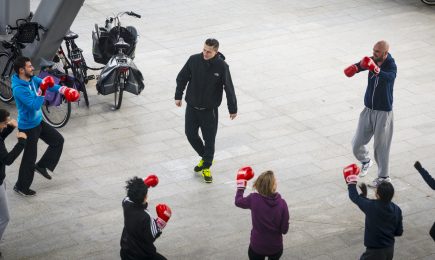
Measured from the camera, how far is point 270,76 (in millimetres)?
14969

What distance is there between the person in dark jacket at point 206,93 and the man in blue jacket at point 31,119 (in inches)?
55.5

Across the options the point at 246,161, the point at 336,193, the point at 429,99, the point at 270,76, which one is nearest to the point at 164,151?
the point at 246,161

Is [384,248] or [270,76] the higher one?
[384,248]

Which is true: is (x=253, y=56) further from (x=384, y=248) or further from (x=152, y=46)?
(x=384, y=248)

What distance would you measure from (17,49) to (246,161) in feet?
12.8

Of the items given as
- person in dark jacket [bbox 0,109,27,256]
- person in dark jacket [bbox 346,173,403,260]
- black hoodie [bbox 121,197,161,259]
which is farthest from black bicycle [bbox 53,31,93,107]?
person in dark jacket [bbox 346,173,403,260]

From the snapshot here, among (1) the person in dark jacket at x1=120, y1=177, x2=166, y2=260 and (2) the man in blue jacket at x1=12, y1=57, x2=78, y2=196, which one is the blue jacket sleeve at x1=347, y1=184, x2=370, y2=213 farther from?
(2) the man in blue jacket at x1=12, y1=57, x2=78, y2=196

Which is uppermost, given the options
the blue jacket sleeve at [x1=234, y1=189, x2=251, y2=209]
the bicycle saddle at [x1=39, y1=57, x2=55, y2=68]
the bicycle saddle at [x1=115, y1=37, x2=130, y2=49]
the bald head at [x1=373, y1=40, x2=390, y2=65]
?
the bald head at [x1=373, y1=40, x2=390, y2=65]

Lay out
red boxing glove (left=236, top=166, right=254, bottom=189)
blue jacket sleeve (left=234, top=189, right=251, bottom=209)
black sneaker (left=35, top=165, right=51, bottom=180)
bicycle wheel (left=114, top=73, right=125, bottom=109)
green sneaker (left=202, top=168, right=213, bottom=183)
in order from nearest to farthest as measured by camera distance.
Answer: blue jacket sleeve (left=234, top=189, right=251, bottom=209) < red boxing glove (left=236, top=166, right=254, bottom=189) < black sneaker (left=35, top=165, right=51, bottom=180) < green sneaker (left=202, top=168, right=213, bottom=183) < bicycle wheel (left=114, top=73, right=125, bottom=109)

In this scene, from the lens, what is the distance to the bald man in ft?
35.1

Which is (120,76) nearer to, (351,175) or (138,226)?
(351,175)

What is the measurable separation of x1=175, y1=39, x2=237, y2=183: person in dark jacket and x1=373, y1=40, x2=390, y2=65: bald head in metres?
1.74

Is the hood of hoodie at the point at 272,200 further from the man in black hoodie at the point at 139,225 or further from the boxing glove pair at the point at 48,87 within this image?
the boxing glove pair at the point at 48,87

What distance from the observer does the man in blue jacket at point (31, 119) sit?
10.5 meters
